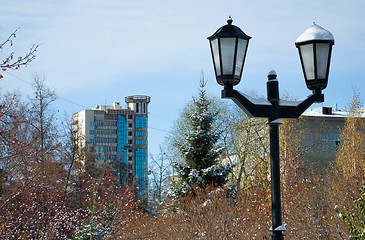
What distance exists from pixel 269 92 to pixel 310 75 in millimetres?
553

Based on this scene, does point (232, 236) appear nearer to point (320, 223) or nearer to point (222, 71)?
point (320, 223)

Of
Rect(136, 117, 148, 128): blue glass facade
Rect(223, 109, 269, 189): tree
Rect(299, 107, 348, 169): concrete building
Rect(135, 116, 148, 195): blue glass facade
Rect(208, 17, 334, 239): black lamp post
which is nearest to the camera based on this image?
Rect(208, 17, 334, 239): black lamp post

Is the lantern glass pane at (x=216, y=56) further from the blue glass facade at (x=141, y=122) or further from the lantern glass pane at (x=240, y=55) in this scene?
the blue glass facade at (x=141, y=122)

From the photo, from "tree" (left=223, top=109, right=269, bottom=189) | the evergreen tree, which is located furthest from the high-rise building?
the evergreen tree

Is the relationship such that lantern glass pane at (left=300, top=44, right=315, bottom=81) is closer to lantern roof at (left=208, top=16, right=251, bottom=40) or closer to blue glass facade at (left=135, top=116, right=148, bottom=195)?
lantern roof at (left=208, top=16, right=251, bottom=40)

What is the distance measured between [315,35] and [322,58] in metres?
0.26

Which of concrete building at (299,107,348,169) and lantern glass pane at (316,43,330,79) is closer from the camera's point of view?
lantern glass pane at (316,43,330,79)

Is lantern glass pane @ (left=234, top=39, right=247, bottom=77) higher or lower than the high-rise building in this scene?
lower

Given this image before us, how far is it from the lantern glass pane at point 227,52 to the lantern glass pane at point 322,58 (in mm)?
993

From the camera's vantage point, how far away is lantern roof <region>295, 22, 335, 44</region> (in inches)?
194

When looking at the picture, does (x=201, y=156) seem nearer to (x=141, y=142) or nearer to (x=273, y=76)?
(x=273, y=76)

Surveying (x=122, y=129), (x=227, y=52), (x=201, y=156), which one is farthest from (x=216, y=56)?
(x=122, y=129)

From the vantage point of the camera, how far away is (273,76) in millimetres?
4965

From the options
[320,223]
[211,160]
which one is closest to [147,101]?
[211,160]
